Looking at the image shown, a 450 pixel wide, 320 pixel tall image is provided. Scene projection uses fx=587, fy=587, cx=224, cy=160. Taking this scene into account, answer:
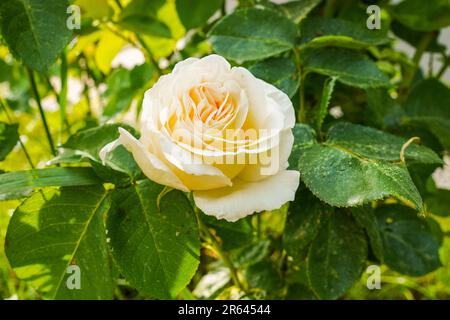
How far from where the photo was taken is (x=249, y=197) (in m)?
0.36

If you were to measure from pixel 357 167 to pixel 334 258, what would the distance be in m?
0.13

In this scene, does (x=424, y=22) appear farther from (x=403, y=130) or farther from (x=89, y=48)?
(x=89, y=48)

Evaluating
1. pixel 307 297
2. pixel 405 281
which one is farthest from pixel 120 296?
pixel 405 281

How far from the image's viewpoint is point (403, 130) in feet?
1.92

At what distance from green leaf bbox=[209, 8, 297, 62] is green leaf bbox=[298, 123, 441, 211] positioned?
3.9 inches

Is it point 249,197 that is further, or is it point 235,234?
point 235,234

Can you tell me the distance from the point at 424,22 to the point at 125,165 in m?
0.40

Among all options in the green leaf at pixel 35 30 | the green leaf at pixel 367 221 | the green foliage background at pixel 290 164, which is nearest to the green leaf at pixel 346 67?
the green foliage background at pixel 290 164

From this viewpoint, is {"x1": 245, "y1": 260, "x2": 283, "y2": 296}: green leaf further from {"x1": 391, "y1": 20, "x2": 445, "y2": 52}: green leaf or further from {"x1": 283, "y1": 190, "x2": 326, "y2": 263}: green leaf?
{"x1": 391, "y1": 20, "x2": 445, "y2": 52}: green leaf

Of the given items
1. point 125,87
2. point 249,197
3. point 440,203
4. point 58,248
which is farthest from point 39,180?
point 440,203

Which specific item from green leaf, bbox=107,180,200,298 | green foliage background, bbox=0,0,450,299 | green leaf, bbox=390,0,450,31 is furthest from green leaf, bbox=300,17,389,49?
green leaf, bbox=107,180,200,298

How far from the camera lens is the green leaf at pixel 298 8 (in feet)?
1.82

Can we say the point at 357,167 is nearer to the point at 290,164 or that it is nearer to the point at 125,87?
the point at 290,164

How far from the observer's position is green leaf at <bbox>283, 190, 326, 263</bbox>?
0.48 metres
